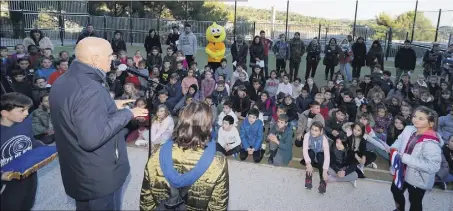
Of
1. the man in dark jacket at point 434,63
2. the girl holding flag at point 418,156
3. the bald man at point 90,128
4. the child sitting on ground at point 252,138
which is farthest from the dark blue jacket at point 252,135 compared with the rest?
the man in dark jacket at point 434,63

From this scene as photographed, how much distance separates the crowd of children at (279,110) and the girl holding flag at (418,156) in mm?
110

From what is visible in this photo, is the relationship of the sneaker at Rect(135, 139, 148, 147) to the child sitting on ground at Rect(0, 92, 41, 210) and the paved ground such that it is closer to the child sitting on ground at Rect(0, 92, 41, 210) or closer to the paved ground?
the paved ground

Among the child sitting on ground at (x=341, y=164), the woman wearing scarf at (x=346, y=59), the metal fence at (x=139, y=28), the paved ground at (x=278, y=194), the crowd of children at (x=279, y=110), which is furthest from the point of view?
the metal fence at (x=139, y=28)

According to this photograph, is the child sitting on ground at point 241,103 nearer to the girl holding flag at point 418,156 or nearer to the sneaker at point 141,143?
the sneaker at point 141,143

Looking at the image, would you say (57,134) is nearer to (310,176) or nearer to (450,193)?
(310,176)

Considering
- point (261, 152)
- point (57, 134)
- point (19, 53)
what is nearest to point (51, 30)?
point (19, 53)

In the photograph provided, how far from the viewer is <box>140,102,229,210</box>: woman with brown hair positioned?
6.40 feet

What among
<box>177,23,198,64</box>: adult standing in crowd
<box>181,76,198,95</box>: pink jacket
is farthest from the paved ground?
<box>177,23,198,64</box>: adult standing in crowd

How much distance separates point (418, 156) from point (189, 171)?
2235 millimetres

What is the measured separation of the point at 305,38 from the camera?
1576 cm

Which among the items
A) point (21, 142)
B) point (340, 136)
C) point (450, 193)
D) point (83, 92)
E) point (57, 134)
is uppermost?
point (83, 92)

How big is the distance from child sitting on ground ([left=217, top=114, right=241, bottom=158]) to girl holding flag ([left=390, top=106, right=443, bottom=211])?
2.39 m

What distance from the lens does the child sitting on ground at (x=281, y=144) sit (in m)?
5.29

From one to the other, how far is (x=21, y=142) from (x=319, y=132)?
134 inches
